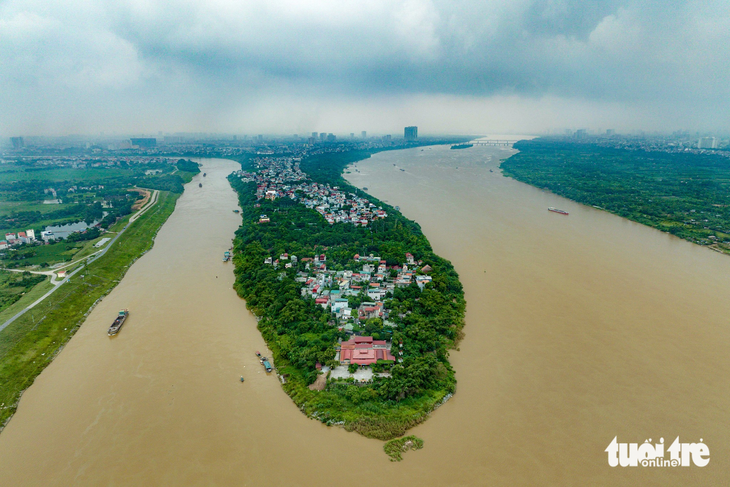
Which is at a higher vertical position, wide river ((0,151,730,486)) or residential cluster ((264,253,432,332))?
residential cluster ((264,253,432,332))

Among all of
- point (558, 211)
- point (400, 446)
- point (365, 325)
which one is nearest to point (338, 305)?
point (365, 325)

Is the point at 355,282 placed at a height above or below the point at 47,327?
above

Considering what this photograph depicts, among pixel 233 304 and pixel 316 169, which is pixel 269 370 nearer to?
pixel 233 304

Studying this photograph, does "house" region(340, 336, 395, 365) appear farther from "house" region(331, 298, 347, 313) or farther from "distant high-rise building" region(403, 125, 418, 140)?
"distant high-rise building" region(403, 125, 418, 140)

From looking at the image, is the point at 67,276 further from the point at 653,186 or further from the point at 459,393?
the point at 653,186

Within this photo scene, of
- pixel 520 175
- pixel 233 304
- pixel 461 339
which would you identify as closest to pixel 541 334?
pixel 461 339

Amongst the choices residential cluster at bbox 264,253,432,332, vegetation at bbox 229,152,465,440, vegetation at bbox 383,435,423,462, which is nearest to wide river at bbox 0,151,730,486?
vegetation at bbox 383,435,423,462

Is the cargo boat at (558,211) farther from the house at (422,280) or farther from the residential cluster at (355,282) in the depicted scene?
the house at (422,280)
